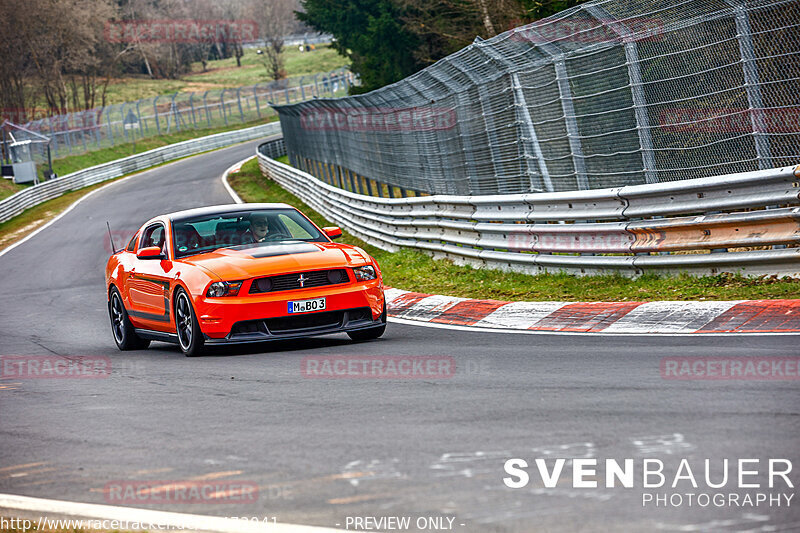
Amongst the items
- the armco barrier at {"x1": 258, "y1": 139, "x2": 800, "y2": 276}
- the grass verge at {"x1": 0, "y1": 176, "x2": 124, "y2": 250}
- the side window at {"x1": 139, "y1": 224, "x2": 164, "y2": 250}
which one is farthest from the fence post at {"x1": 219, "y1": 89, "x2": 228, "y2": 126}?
the side window at {"x1": 139, "y1": 224, "x2": 164, "y2": 250}

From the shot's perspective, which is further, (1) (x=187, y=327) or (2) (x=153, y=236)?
(2) (x=153, y=236)

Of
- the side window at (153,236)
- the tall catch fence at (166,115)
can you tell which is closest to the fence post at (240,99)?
the tall catch fence at (166,115)

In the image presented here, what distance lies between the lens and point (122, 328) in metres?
11.6

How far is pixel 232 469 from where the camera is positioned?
16.7 ft

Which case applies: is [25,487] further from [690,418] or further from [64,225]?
[64,225]

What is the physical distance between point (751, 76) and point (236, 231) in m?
5.11

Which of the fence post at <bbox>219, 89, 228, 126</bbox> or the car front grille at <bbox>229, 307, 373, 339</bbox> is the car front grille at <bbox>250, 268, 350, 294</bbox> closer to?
the car front grille at <bbox>229, 307, 373, 339</bbox>

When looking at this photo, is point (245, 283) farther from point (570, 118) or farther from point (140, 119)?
point (140, 119)

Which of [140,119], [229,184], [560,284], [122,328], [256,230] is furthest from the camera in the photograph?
[140,119]

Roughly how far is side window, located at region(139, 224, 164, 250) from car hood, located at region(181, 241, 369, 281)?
3.03 ft

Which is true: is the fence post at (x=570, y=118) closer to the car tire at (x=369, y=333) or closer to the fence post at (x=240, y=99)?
the car tire at (x=369, y=333)

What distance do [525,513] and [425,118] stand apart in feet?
44.6

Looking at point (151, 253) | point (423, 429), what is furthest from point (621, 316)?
point (151, 253)

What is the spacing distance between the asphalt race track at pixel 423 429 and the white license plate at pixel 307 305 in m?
0.40
